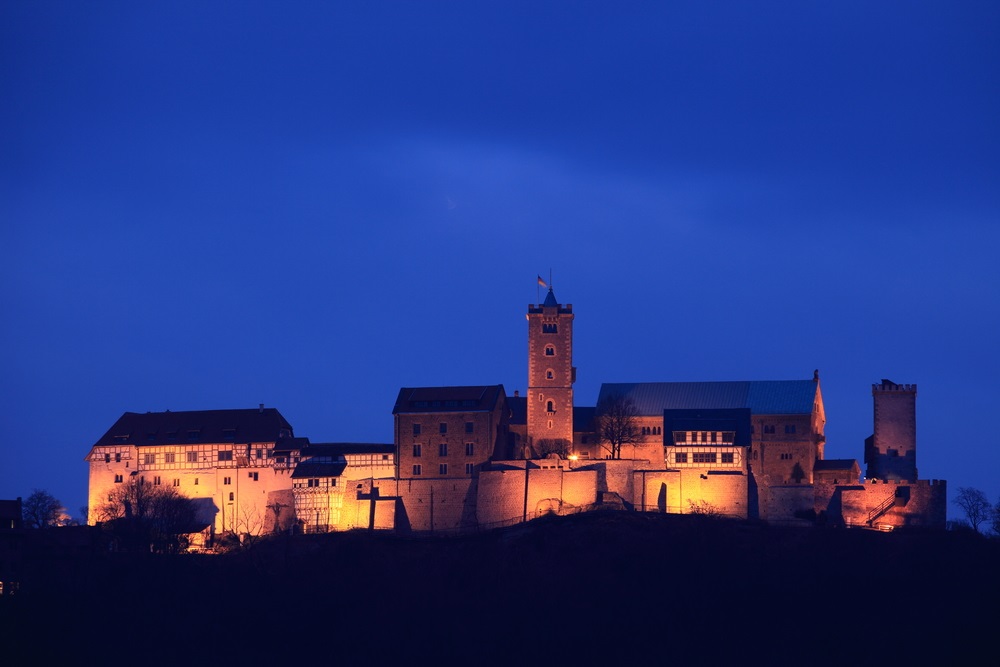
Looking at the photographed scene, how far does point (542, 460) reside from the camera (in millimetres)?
116875

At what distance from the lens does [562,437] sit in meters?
120

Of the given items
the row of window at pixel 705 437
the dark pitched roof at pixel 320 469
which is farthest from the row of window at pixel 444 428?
the row of window at pixel 705 437

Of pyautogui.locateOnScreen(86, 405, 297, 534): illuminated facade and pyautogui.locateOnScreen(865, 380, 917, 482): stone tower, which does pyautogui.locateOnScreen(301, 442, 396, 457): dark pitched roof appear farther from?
pyautogui.locateOnScreen(865, 380, 917, 482): stone tower

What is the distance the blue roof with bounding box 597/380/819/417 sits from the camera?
395 feet

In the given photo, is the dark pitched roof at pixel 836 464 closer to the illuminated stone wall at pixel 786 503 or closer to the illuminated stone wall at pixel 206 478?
the illuminated stone wall at pixel 786 503

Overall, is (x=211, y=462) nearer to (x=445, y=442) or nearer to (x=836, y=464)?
(x=445, y=442)

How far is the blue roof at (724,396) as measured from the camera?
120m

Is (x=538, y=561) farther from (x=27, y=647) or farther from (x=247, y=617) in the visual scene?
(x=27, y=647)

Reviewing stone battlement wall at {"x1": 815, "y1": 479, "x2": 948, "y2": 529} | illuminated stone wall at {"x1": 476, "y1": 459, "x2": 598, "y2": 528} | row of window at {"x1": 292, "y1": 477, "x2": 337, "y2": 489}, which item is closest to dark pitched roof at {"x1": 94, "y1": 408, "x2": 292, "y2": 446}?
row of window at {"x1": 292, "y1": 477, "x2": 337, "y2": 489}

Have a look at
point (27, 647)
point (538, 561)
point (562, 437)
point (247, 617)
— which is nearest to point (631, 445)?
point (562, 437)

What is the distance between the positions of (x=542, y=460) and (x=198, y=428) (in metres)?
21.6

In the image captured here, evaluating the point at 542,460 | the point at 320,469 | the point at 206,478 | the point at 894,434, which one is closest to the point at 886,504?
the point at 894,434

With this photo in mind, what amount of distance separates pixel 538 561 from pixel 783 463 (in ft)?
51.3

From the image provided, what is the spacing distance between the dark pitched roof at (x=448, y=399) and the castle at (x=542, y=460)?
10 cm
